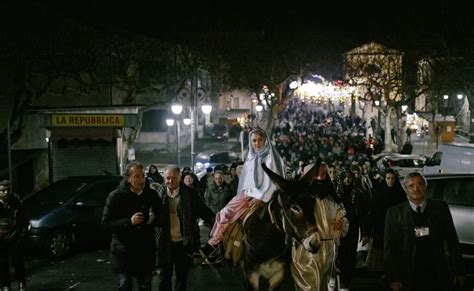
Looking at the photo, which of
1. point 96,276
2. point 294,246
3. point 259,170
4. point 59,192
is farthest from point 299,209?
point 59,192

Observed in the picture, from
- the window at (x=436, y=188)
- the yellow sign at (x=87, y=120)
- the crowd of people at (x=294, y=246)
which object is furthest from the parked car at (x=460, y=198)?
the yellow sign at (x=87, y=120)

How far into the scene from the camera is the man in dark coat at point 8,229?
9.27 meters

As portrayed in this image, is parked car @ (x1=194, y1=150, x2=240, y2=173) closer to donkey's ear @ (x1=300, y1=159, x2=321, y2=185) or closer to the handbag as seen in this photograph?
the handbag

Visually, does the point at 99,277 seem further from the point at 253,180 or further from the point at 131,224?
the point at 253,180

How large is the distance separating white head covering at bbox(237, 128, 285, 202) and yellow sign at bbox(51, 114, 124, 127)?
1247cm

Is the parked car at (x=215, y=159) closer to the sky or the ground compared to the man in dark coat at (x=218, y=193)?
closer to the ground

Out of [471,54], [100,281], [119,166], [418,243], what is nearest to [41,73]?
[119,166]

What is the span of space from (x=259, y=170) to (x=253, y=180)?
5.5 inches

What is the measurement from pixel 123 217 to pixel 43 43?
66.2ft

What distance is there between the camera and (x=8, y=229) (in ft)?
30.5

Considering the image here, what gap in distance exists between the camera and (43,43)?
25375mm

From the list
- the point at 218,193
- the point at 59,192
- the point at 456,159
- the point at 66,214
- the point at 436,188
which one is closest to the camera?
the point at 436,188

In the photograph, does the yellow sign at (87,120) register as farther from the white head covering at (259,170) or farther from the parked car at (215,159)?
the white head covering at (259,170)

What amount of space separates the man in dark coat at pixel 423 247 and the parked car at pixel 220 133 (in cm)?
5296
